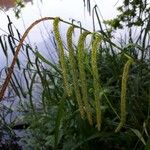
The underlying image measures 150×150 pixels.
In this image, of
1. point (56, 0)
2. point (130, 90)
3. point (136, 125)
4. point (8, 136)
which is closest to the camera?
point (136, 125)

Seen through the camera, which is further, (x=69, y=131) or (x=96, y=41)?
(x=69, y=131)

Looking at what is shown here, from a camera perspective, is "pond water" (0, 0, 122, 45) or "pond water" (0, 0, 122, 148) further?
"pond water" (0, 0, 122, 45)

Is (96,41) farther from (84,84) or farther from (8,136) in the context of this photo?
(8,136)

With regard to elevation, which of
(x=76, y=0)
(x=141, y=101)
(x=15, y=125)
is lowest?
(x=141, y=101)

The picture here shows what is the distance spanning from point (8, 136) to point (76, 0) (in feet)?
19.7

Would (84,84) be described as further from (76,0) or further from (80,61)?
(76,0)

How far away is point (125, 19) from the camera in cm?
332

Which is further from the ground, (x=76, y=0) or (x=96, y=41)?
(x=76, y=0)

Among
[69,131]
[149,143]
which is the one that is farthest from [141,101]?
[149,143]

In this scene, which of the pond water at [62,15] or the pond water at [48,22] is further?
the pond water at [62,15]

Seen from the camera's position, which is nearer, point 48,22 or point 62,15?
point 48,22

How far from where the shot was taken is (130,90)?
5.91ft

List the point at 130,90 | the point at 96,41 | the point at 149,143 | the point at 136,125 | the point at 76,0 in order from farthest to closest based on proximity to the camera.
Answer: the point at 76,0, the point at 130,90, the point at 136,125, the point at 149,143, the point at 96,41

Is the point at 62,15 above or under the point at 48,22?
above
